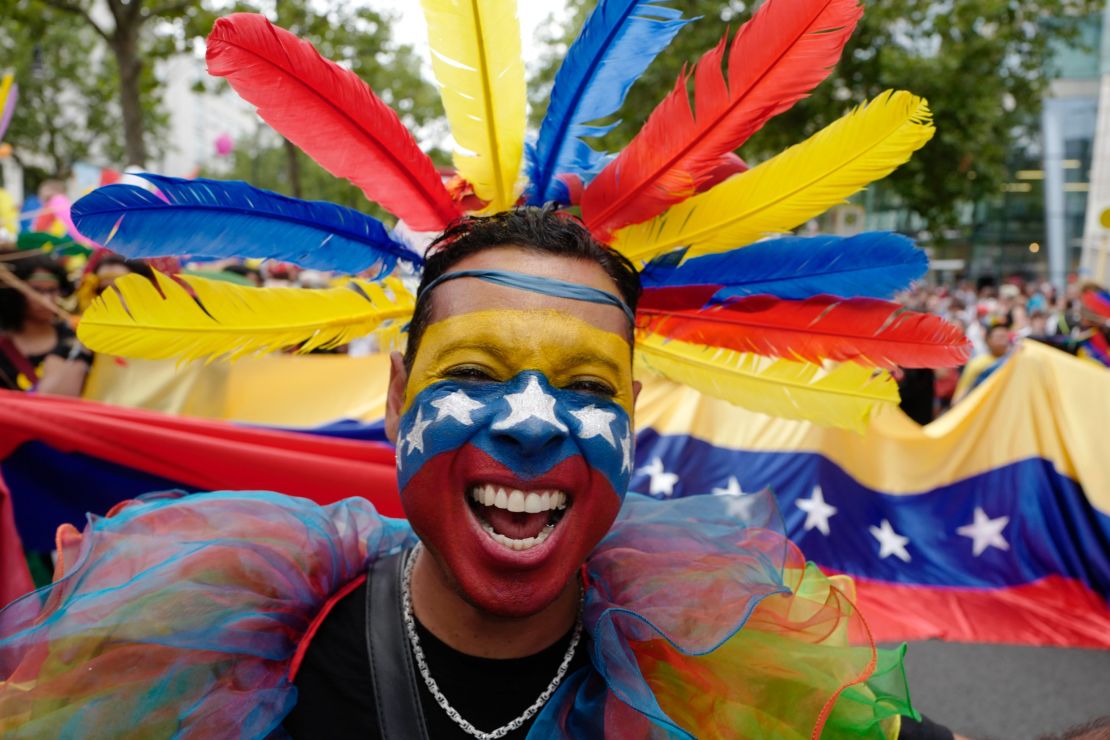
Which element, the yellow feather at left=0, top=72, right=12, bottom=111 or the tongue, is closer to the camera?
the tongue

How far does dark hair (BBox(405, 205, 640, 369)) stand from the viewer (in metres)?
1.44

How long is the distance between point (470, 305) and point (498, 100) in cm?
45

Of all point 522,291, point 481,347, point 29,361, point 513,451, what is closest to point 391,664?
point 513,451

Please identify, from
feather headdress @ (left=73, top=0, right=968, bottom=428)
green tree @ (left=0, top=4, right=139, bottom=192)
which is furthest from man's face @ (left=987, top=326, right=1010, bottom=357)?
green tree @ (left=0, top=4, right=139, bottom=192)

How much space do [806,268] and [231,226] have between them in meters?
1.11

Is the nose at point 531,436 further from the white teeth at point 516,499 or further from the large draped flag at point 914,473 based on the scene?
the large draped flag at point 914,473

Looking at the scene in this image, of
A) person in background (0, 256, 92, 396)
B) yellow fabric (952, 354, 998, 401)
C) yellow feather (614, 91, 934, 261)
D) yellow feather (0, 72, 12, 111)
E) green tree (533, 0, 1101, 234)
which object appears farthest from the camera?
green tree (533, 0, 1101, 234)

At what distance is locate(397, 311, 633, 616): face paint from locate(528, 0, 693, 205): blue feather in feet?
1.44

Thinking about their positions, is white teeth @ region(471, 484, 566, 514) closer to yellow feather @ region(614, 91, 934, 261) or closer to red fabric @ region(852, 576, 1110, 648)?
yellow feather @ region(614, 91, 934, 261)

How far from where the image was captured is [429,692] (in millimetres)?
1355

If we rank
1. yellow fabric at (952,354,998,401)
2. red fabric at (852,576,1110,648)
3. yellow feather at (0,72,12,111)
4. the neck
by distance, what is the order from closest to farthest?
the neck → yellow feather at (0,72,12,111) → red fabric at (852,576,1110,648) → yellow fabric at (952,354,998,401)

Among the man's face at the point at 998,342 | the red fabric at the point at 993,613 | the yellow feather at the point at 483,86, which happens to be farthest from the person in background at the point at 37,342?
the man's face at the point at 998,342

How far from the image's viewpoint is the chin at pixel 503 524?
128cm

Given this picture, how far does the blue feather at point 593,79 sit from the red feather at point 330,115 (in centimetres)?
21
